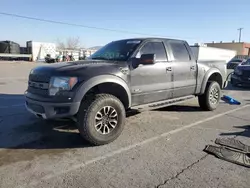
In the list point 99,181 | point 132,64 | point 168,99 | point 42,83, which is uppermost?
point 132,64

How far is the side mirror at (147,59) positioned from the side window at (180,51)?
1.30 meters

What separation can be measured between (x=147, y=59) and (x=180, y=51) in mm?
1700

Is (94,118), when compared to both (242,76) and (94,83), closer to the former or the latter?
(94,83)

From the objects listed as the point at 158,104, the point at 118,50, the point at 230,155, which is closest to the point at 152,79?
the point at 158,104

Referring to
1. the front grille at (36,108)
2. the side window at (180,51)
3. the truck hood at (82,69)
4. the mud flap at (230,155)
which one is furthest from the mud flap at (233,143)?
the front grille at (36,108)

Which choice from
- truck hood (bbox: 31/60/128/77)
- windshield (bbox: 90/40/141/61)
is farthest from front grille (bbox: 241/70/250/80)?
truck hood (bbox: 31/60/128/77)

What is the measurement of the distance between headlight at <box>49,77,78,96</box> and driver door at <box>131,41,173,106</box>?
48.9 inches

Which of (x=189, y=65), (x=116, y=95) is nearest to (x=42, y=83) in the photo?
(x=116, y=95)

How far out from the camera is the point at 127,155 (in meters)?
3.80

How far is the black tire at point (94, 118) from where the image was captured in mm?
3986

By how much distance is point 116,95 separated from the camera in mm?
4699

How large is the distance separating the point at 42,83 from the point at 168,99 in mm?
2789

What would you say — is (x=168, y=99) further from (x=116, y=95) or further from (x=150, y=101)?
(x=116, y=95)

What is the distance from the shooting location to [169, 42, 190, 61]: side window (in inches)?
224
